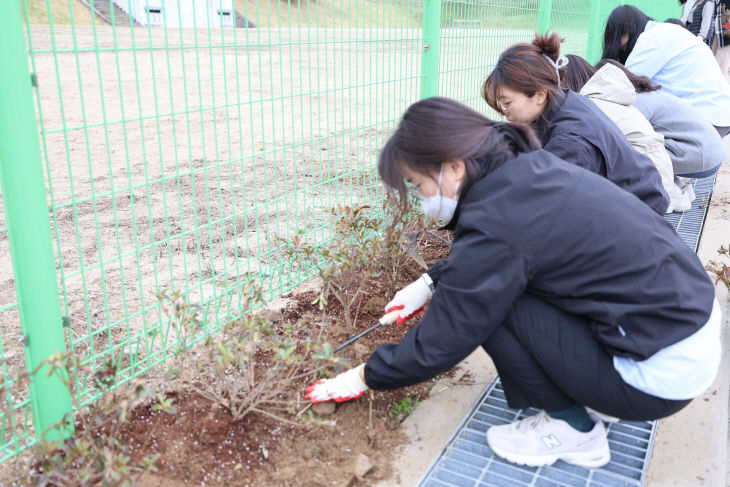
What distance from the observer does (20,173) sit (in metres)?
1.83

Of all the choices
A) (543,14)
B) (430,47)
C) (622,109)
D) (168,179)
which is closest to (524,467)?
(622,109)

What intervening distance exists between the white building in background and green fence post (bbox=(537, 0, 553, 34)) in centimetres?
346

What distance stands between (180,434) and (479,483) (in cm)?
97

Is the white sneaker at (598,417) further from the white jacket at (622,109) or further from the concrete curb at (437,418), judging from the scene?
the white jacket at (622,109)

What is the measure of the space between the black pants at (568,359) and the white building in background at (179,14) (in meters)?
1.56

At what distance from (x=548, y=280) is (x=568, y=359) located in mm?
260

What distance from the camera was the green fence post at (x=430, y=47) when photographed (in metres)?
3.90

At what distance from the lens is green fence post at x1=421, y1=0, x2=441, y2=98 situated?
390 centimetres

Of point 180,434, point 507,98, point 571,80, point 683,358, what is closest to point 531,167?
point 683,358

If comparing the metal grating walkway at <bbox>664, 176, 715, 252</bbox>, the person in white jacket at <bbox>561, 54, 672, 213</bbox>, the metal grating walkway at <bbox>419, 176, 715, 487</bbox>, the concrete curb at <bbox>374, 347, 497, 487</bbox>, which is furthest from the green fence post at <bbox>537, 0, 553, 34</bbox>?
the metal grating walkway at <bbox>419, 176, 715, 487</bbox>

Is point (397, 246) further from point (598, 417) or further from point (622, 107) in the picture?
point (622, 107)

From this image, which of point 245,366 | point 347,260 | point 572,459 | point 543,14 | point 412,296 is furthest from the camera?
point 543,14

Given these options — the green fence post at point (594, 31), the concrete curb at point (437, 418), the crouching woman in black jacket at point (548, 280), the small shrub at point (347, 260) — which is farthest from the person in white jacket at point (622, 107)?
the green fence post at point (594, 31)

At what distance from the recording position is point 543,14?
19.1 feet
